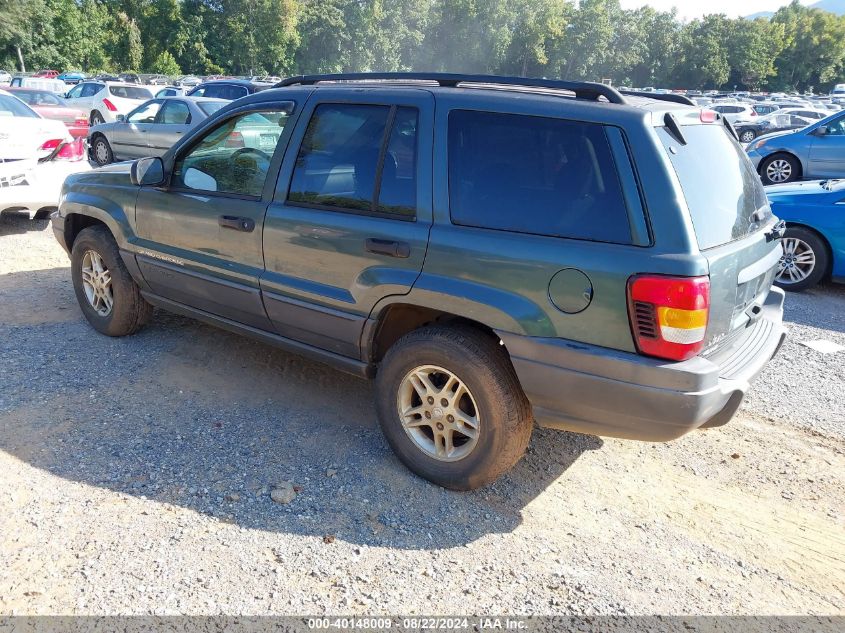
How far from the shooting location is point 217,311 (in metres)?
4.27

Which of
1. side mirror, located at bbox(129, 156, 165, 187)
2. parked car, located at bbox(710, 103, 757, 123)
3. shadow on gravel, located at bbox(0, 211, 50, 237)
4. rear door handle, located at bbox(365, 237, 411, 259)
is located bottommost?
shadow on gravel, located at bbox(0, 211, 50, 237)

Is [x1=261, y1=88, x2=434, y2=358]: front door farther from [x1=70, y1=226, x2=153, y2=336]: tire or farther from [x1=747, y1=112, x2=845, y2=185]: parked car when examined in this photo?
[x1=747, y1=112, x2=845, y2=185]: parked car

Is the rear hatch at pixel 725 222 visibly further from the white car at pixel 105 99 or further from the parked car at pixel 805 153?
the white car at pixel 105 99

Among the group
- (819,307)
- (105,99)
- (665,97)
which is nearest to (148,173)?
(665,97)

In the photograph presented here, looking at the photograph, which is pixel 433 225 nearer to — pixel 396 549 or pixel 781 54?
pixel 396 549

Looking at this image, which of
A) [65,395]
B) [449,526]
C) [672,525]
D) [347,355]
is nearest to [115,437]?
[65,395]

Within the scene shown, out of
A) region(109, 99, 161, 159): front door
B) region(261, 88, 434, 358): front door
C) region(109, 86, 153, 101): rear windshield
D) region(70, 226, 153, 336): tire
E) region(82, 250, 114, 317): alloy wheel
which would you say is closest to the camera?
region(261, 88, 434, 358): front door

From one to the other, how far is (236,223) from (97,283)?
169cm

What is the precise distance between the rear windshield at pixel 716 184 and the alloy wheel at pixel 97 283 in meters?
3.91

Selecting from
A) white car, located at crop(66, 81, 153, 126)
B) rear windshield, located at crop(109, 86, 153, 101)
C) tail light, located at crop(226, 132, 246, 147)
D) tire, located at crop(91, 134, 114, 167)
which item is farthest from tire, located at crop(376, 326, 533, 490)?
rear windshield, located at crop(109, 86, 153, 101)

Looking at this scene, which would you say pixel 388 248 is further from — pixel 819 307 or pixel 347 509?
pixel 819 307

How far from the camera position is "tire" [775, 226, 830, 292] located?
268 inches

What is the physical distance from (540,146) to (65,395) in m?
3.16

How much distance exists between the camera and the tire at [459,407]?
10.2 ft
